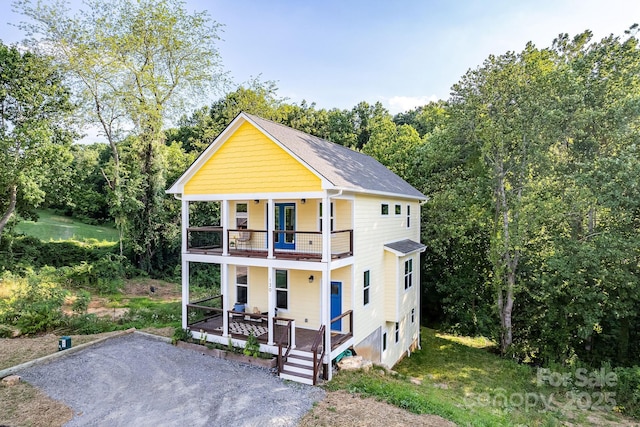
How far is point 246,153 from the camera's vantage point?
12500 millimetres

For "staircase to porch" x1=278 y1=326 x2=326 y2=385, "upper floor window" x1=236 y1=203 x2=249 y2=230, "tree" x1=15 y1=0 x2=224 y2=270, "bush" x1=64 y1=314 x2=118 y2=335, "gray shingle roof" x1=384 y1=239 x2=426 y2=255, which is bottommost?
"bush" x1=64 y1=314 x2=118 y2=335

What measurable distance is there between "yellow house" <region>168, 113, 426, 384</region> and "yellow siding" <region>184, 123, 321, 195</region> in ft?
0.12

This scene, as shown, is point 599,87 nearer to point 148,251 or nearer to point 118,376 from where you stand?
point 118,376

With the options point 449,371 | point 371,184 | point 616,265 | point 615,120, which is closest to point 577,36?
point 615,120

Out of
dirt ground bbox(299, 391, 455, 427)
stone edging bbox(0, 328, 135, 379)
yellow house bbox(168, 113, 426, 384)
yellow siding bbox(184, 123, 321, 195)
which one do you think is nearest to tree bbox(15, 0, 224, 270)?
stone edging bbox(0, 328, 135, 379)

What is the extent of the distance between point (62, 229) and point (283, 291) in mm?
32190

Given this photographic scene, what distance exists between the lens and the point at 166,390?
9758mm

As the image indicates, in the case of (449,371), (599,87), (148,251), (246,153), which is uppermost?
(599,87)

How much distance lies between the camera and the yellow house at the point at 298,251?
11195 mm

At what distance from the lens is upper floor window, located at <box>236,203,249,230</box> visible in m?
15.0

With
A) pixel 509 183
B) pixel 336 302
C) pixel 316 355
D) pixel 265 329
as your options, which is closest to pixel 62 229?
pixel 265 329

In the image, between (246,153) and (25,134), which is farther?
(25,134)

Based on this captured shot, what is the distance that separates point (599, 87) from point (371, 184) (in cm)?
1222

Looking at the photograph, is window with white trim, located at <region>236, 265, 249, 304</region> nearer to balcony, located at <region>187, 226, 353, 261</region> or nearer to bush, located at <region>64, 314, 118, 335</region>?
balcony, located at <region>187, 226, 353, 261</region>
